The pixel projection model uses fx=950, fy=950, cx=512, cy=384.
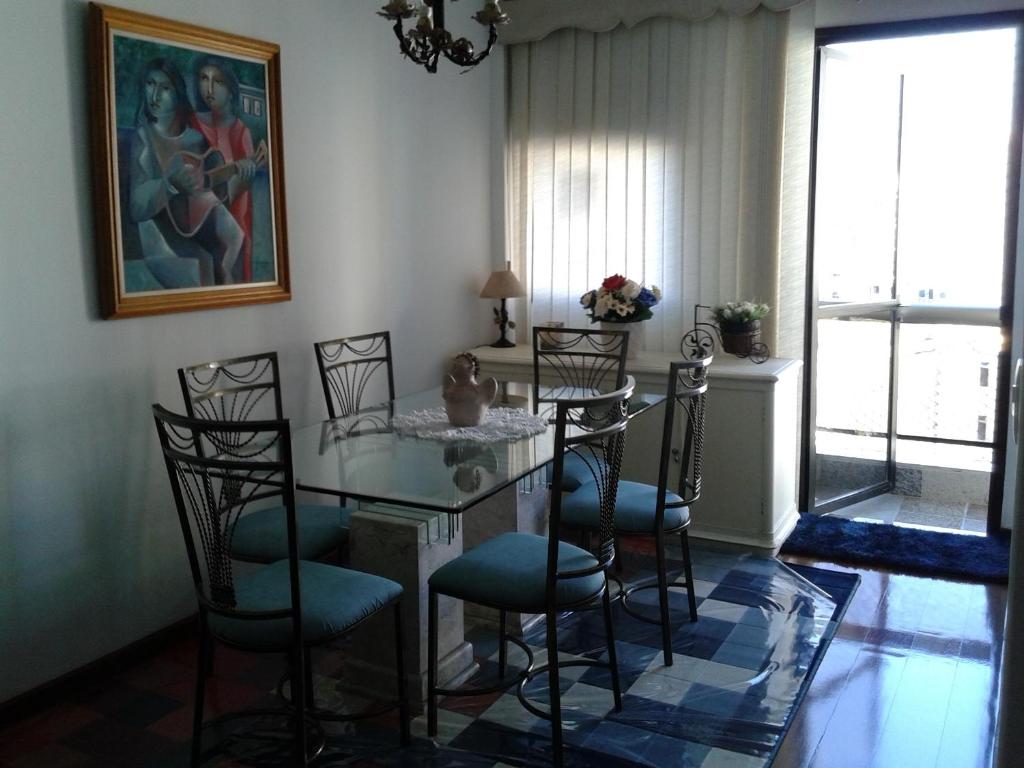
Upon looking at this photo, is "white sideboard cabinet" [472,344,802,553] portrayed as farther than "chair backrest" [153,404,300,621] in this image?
Yes

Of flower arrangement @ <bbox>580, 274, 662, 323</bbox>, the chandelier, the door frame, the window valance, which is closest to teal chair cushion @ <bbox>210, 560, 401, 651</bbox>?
the chandelier

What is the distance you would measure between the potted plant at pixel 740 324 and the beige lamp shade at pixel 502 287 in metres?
1.02

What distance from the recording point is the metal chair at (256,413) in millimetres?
2895

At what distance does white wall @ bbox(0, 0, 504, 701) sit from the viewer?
273cm

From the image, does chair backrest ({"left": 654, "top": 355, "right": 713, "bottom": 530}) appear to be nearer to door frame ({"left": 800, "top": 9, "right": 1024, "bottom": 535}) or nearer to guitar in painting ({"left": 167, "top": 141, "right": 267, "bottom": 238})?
door frame ({"left": 800, "top": 9, "right": 1024, "bottom": 535})

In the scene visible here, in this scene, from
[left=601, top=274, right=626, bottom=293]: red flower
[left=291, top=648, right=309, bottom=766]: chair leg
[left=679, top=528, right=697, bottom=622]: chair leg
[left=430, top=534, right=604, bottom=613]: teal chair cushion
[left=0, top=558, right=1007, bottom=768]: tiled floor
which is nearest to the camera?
[left=291, top=648, right=309, bottom=766]: chair leg

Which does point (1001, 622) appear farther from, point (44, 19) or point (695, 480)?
point (44, 19)

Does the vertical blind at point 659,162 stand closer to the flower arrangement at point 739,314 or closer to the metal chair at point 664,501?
the flower arrangement at point 739,314

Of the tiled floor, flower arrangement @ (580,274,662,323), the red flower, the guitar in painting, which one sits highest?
the guitar in painting

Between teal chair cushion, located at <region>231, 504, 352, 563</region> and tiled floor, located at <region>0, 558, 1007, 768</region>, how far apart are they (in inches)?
17.8

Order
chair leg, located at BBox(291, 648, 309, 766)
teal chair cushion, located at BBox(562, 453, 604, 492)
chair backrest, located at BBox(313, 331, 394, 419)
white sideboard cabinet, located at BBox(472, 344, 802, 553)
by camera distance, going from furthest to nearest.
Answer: white sideboard cabinet, located at BBox(472, 344, 802, 553) < chair backrest, located at BBox(313, 331, 394, 419) < teal chair cushion, located at BBox(562, 453, 604, 492) < chair leg, located at BBox(291, 648, 309, 766)

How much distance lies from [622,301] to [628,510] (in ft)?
4.51

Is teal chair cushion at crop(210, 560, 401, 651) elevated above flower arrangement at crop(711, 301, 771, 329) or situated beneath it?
situated beneath

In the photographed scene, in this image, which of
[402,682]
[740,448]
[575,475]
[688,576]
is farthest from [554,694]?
[740,448]
